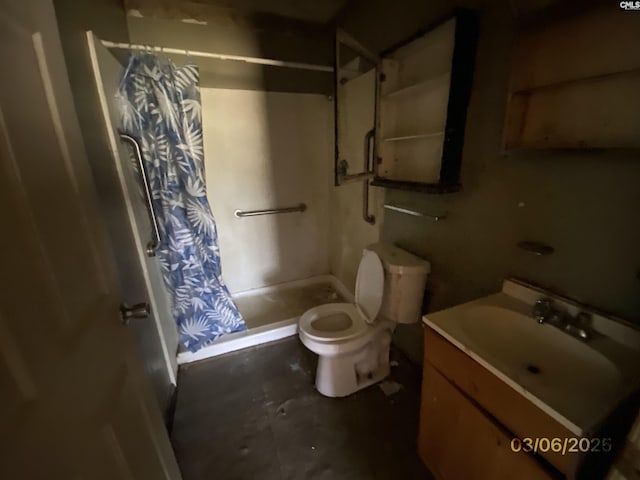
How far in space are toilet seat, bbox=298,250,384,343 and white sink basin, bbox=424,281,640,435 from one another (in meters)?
0.57

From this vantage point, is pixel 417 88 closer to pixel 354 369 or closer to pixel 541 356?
pixel 541 356

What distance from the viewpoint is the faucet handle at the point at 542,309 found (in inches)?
38.1

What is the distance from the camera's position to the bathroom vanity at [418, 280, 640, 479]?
0.67m

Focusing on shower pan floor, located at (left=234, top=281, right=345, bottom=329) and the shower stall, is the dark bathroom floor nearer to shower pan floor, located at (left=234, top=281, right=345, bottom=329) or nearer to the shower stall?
the shower stall

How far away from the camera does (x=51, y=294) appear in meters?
0.50

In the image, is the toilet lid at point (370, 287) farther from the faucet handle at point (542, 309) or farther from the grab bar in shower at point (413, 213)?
the faucet handle at point (542, 309)

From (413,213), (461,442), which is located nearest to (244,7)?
(413,213)

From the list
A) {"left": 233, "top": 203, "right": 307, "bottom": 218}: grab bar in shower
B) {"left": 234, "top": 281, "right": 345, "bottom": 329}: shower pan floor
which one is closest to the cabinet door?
{"left": 234, "top": 281, "right": 345, "bottom": 329}: shower pan floor

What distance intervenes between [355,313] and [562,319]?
1.06 m

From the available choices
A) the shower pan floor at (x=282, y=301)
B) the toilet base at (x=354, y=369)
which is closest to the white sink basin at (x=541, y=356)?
the toilet base at (x=354, y=369)

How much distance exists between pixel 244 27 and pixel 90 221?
Answer: 213cm

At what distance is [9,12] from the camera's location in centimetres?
48

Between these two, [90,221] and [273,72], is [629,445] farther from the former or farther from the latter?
[273,72]

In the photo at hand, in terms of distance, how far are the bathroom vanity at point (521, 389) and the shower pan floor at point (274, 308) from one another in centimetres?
128
